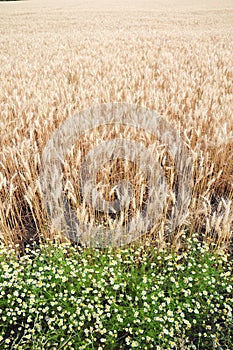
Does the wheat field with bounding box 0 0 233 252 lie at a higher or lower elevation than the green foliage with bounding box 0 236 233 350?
higher

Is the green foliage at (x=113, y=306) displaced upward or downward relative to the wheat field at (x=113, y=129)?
downward

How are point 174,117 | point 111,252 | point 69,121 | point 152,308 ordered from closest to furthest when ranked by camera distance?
point 152,308 < point 111,252 < point 69,121 < point 174,117

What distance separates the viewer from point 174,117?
11.3ft

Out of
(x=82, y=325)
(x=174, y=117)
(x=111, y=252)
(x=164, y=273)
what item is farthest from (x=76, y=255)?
(x=174, y=117)

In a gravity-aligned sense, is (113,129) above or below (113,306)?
above

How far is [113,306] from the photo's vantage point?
1.72 metres

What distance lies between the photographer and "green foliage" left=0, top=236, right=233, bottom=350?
163 centimetres

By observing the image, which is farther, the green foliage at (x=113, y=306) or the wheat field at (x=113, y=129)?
the wheat field at (x=113, y=129)

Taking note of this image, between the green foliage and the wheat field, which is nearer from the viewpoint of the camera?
the green foliage

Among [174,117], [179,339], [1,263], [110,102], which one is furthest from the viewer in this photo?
[110,102]

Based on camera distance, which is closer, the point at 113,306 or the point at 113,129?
the point at 113,306

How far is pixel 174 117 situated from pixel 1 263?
2.40 metres

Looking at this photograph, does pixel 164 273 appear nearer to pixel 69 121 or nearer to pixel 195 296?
pixel 195 296

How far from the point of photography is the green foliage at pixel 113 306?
64.1 inches
